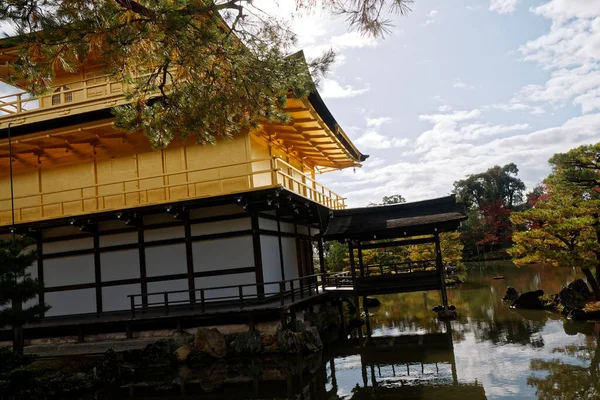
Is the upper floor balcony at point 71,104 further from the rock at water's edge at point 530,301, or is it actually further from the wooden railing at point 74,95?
the rock at water's edge at point 530,301

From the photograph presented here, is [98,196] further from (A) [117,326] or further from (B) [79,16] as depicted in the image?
Result: (B) [79,16]

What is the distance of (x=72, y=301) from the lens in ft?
46.5

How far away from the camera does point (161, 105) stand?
26.9 ft

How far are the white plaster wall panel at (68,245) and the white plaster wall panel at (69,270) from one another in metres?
0.27

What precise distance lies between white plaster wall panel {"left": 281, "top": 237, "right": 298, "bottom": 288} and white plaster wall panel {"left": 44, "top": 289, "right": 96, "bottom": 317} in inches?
234

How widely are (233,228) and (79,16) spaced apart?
769cm

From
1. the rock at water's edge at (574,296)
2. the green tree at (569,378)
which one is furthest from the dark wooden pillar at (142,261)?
the rock at water's edge at (574,296)

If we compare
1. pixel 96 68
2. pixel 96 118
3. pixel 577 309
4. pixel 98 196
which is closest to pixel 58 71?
pixel 96 68

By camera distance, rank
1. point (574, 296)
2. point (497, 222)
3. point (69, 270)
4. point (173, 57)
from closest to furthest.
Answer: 1. point (173, 57)
2. point (574, 296)
3. point (69, 270)
4. point (497, 222)

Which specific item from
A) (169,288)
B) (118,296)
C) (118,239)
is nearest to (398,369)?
(169,288)

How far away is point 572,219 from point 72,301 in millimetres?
14752

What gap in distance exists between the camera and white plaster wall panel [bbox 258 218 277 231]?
13559 millimetres

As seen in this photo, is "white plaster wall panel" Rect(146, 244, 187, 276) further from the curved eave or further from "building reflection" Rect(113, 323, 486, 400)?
the curved eave

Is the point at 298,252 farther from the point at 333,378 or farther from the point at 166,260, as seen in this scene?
the point at 333,378
